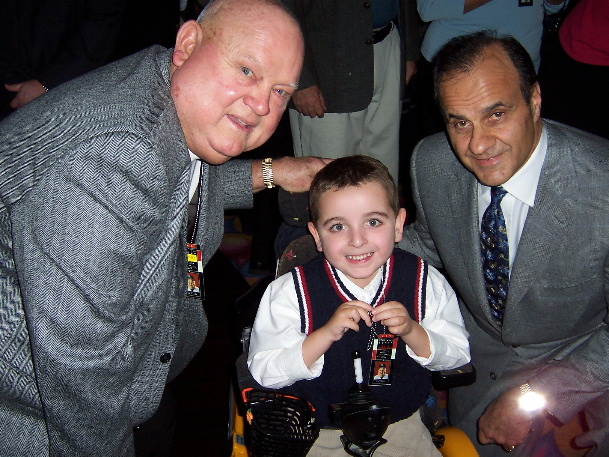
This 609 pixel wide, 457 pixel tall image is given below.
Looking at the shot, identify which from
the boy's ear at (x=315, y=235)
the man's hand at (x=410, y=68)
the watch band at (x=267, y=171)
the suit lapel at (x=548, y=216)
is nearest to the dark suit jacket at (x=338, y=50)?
the man's hand at (x=410, y=68)

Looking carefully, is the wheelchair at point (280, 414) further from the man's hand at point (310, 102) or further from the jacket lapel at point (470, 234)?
the man's hand at point (310, 102)

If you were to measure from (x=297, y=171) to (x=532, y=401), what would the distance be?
3.66ft

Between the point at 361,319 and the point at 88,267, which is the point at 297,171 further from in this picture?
the point at 88,267

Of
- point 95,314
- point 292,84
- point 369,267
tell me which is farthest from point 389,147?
point 95,314

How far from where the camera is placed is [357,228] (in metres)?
1.76

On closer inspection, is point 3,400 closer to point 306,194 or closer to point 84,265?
point 84,265

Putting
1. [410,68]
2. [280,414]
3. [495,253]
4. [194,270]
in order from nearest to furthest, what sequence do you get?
[280,414] < [194,270] < [495,253] < [410,68]

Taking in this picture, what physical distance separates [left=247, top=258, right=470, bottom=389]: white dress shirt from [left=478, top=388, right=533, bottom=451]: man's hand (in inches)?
8.9

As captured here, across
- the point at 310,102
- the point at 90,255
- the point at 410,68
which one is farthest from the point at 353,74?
the point at 90,255

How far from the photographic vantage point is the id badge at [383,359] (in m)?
1.73

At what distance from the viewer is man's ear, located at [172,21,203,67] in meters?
1.40

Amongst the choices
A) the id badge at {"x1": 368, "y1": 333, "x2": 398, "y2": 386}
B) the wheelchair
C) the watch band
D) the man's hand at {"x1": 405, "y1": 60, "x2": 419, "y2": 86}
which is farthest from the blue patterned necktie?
the man's hand at {"x1": 405, "y1": 60, "x2": 419, "y2": 86}

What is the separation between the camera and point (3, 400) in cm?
138

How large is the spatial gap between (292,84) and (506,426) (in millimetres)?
1328
